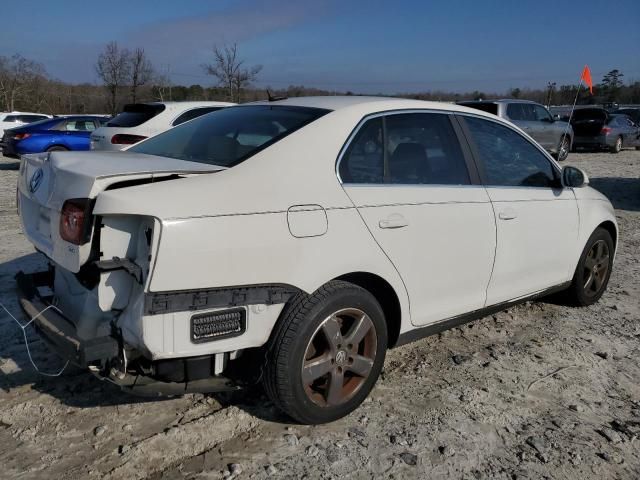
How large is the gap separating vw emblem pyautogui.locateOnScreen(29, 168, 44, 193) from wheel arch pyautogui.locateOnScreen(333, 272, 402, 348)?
1.61 m

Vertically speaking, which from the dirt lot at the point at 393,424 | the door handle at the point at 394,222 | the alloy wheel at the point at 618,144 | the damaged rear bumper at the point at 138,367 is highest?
the door handle at the point at 394,222

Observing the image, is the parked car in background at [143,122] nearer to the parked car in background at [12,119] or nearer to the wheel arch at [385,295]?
the wheel arch at [385,295]

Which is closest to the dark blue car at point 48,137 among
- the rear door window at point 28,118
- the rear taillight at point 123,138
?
the rear taillight at point 123,138

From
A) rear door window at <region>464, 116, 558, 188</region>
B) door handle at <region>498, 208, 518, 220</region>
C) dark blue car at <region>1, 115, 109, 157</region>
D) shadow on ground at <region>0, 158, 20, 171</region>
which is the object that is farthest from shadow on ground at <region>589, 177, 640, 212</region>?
shadow on ground at <region>0, 158, 20, 171</region>

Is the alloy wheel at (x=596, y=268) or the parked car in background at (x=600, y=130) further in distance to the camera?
the parked car in background at (x=600, y=130)

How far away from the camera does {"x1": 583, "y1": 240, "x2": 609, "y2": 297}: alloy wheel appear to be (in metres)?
4.89

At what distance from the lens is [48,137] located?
1468 cm

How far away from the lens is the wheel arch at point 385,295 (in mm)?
3072

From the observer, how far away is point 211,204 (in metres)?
2.51

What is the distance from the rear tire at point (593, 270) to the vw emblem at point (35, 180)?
394cm

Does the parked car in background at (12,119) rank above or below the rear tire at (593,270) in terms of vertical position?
Answer: above

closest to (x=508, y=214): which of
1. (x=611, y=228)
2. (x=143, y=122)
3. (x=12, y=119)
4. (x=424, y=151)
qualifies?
(x=424, y=151)

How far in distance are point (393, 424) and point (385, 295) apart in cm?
69

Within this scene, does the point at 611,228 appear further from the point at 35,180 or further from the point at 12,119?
the point at 12,119
